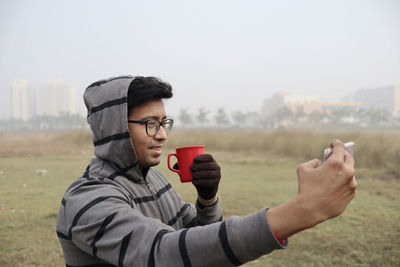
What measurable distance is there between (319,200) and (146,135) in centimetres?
77

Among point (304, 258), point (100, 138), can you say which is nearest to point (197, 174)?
point (100, 138)

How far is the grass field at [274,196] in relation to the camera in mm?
3740

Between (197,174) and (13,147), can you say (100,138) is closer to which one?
(197,174)

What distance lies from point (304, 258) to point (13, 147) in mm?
11168

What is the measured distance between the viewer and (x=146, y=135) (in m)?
1.40

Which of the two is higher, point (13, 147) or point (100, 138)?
point (100, 138)

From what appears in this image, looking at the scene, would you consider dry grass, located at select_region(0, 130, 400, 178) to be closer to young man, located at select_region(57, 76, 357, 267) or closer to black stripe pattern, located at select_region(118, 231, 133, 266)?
young man, located at select_region(57, 76, 357, 267)

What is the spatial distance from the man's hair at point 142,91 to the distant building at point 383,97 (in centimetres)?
11323

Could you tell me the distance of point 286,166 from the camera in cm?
1029

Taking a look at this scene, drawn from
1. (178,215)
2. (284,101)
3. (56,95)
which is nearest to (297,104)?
(284,101)

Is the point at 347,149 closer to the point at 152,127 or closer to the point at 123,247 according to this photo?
the point at 123,247

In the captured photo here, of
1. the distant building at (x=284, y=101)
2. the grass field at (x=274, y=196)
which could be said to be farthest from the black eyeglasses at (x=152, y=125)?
the distant building at (x=284, y=101)

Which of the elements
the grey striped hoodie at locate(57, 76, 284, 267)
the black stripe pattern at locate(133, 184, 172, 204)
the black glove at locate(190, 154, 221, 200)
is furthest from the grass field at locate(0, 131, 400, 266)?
the grey striped hoodie at locate(57, 76, 284, 267)

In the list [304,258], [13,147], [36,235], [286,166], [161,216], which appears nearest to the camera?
[161,216]
